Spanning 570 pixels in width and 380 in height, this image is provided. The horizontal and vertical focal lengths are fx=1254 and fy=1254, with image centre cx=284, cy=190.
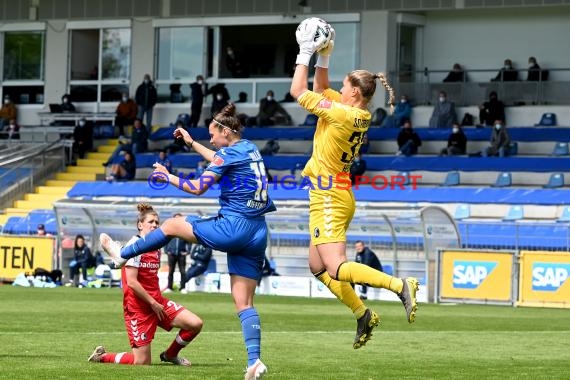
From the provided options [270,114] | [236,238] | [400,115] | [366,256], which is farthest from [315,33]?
[270,114]

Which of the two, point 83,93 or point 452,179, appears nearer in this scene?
point 452,179

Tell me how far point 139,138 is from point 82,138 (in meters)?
2.29

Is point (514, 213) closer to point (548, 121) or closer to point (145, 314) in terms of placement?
point (548, 121)

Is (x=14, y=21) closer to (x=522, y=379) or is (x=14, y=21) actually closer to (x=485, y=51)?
(x=485, y=51)

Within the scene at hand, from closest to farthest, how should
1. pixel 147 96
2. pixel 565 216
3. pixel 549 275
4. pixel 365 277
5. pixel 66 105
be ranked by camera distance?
pixel 365 277
pixel 549 275
pixel 565 216
pixel 147 96
pixel 66 105

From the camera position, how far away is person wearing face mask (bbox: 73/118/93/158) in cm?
3828

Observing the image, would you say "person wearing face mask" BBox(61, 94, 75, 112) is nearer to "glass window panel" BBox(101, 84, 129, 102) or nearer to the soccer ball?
"glass window panel" BBox(101, 84, 129, 102)

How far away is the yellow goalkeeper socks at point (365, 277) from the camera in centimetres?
988

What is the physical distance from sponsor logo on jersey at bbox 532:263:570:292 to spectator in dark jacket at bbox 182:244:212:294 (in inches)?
280

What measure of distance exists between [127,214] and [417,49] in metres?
13.1

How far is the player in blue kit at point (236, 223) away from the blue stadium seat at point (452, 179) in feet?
75.4

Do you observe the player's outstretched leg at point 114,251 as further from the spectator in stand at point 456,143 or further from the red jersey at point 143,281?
the spectator in stand at point 456,143

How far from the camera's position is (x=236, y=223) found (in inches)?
370

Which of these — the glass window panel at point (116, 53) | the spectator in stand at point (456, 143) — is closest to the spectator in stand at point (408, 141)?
the spectator in stand at point (456, 143)
